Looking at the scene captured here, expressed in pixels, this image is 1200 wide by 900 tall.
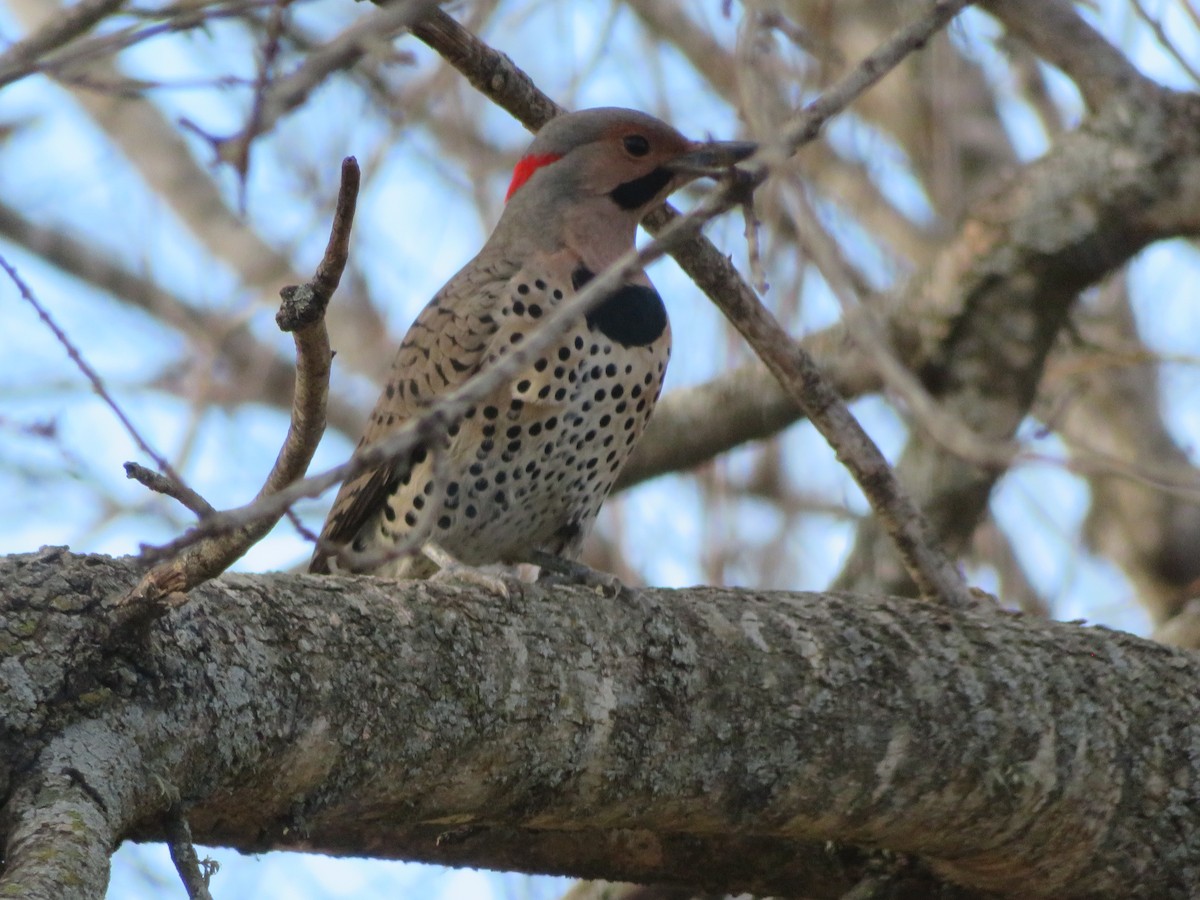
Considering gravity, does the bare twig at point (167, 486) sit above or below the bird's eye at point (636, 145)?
below

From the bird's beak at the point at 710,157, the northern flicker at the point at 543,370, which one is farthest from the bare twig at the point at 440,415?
the bird's beak at the point at 710,157

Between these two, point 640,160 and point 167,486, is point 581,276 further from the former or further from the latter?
point 167,486

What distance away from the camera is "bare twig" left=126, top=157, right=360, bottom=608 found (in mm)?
2133

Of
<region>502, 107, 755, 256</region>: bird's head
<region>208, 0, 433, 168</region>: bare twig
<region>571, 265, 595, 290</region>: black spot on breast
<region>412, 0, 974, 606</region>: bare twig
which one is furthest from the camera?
<region>502, 107, 755, 256</region>: bird's head

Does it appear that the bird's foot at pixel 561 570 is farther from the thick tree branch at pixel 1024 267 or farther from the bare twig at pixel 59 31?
the bare twig at pixel 59 31

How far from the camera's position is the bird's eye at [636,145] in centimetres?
446

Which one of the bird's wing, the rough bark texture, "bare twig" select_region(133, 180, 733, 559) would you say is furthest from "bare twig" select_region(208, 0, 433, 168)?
the bird's wing

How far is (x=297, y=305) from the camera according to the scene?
2215 mm

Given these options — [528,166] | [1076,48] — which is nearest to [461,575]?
[528,166]

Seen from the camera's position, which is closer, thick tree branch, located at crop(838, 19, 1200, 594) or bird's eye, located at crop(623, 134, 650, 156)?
bird's eye, located at crop(623, 134, 650, 156)

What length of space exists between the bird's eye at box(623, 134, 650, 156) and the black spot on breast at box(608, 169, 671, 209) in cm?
7

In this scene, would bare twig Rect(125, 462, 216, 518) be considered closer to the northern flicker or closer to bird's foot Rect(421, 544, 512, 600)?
bird's foot Rect(421, 544, 512, 600)

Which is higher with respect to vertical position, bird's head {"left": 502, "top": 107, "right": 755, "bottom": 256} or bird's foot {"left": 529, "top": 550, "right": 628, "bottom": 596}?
bird's head {"left": 502, "top": 107, "right": 755, "bottom": 256}

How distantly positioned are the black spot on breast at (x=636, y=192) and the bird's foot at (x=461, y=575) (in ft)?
3.85
